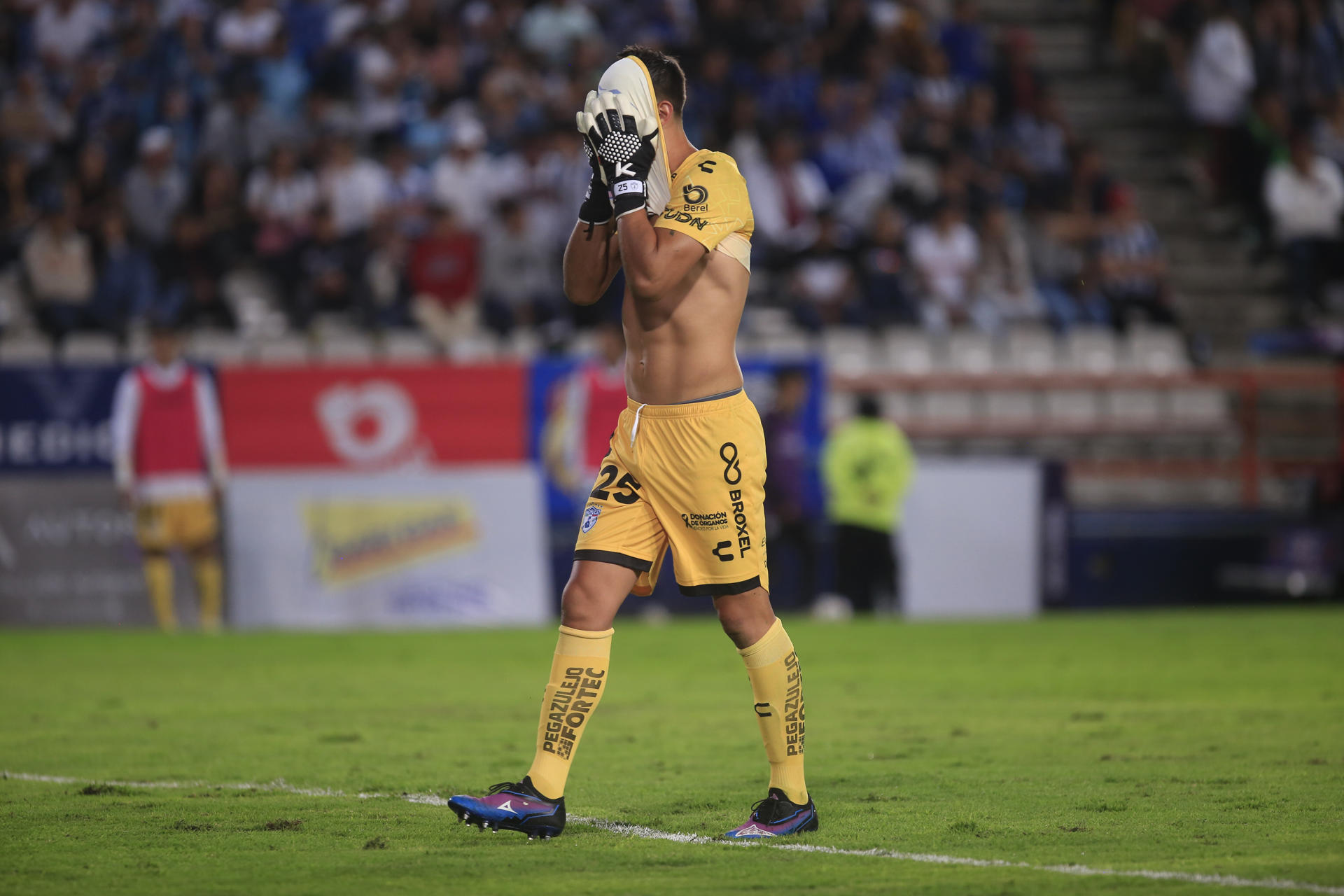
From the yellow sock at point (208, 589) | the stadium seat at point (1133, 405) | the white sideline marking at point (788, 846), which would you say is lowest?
the yellow sock at point (208, 589)

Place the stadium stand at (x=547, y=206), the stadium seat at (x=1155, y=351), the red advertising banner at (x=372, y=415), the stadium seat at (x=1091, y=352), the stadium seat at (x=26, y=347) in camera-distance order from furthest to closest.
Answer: the stadium seat at (x=1155, y=351)
the stadium seat at (x=1091, y=352)
the stadium stand at (x=547, y=206)
the stadium seat at (x=26, y=347)
the red advertising banner at (x=372, y=415)

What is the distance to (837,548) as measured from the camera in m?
16.1

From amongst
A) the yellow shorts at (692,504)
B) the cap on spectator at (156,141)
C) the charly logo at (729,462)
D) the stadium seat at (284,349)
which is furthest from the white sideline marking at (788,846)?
the cap on spectator at (156,141)

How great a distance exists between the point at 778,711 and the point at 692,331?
1284 mm

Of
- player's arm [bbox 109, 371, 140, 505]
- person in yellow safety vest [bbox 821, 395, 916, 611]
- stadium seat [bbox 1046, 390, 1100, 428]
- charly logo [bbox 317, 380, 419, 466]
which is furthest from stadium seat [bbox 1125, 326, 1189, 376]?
player's arm [bbox 109, 371, 140, 505]

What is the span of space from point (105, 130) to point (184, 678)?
31.9ft

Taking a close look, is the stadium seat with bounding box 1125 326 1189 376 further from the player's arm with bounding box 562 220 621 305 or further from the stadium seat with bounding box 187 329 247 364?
the player's arm with bounding box 562 220 621 305

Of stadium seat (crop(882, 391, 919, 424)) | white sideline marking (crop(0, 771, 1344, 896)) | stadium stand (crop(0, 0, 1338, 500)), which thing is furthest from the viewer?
stadium seat (crop(882, 391, 919, 424))

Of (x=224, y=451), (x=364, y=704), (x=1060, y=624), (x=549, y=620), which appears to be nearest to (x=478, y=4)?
(x=224, y=451)

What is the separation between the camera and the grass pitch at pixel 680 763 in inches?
195

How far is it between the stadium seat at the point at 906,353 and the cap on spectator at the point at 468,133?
4.97 m

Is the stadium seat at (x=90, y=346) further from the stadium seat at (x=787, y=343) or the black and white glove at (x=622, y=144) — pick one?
the black and white glove at (x=622, y=144)

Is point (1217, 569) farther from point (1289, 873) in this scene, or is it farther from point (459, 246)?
point (1289, 873)

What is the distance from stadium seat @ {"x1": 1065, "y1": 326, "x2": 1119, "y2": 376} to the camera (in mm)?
18422
